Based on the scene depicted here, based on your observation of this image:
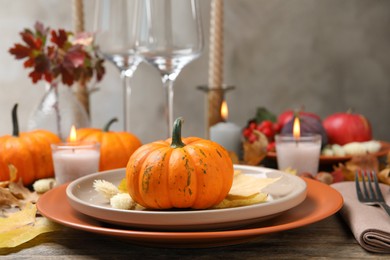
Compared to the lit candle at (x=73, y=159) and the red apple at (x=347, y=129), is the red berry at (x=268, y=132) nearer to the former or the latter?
the red apple at (x=347, y=129)

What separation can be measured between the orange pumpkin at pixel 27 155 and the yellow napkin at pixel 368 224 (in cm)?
54

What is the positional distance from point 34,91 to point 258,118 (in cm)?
119

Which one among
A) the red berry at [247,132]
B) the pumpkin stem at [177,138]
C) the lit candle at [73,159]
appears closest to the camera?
the pumpkin stem at [177,138]

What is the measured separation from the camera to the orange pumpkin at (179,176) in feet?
2.05

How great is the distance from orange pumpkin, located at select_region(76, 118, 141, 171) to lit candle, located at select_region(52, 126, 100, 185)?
0.30 feet

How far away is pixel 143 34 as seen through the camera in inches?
42.6

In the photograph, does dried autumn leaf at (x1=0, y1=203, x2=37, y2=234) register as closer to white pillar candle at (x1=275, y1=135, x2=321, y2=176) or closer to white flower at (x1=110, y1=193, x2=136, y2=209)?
white flower at (x1=110, y1=193, x2=136, y2=209)

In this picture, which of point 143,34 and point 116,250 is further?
point 143,34

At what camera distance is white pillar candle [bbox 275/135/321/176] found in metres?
1.04

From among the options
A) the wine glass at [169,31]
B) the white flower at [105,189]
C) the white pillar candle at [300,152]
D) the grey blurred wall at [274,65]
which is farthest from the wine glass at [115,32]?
the grey blurred wall at [274,65]

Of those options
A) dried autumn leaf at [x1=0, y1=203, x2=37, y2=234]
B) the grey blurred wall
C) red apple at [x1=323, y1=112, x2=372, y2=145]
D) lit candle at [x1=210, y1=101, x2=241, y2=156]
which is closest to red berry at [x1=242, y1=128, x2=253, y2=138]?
lit candle at [x1=210, y1=101, x2=241, y2=156]

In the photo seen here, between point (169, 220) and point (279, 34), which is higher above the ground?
point (279, 34)

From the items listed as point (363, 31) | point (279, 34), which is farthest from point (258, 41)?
point (363, 31)

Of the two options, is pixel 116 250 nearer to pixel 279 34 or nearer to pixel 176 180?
pixel 176 180
